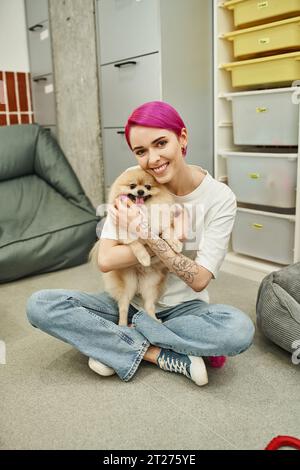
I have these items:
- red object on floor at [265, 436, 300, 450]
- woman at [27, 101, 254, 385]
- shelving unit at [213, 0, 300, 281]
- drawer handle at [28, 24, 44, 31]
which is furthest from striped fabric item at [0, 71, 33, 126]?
red object on floor at [265, 436, 300, 450]

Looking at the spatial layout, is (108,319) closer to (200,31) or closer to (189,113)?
(189,113)

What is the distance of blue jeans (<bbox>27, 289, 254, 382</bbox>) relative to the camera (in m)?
1.35

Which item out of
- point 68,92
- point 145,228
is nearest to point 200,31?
point 68,92

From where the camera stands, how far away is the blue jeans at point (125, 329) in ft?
4.44

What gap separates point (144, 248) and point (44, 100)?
2323mm

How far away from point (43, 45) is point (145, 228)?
7.94 ft

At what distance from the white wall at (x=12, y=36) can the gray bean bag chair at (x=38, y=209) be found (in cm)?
69

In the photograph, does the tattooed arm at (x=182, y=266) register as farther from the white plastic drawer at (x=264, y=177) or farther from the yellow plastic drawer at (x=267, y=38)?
the yellow plastic drawer at (x=267, y=38)

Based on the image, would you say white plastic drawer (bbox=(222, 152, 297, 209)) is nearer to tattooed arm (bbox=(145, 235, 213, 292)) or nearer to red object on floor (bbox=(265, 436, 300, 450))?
tattooed arm (bbox=(145, 235, 213, 292))

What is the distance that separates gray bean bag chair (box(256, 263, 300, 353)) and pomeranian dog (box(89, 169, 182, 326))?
0.42 meters

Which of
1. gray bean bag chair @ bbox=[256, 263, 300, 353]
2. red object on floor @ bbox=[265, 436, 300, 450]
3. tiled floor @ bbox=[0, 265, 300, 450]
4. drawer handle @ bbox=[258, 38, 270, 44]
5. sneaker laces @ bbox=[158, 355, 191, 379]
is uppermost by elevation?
drawer handle @ bbox=[258, 38, 270, 44]

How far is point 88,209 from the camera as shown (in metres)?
2.86

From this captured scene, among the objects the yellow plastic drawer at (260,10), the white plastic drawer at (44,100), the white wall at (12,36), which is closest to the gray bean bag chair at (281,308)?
the yellow plastic drawer at (260,10)

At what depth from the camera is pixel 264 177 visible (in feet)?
Result: 7.47
